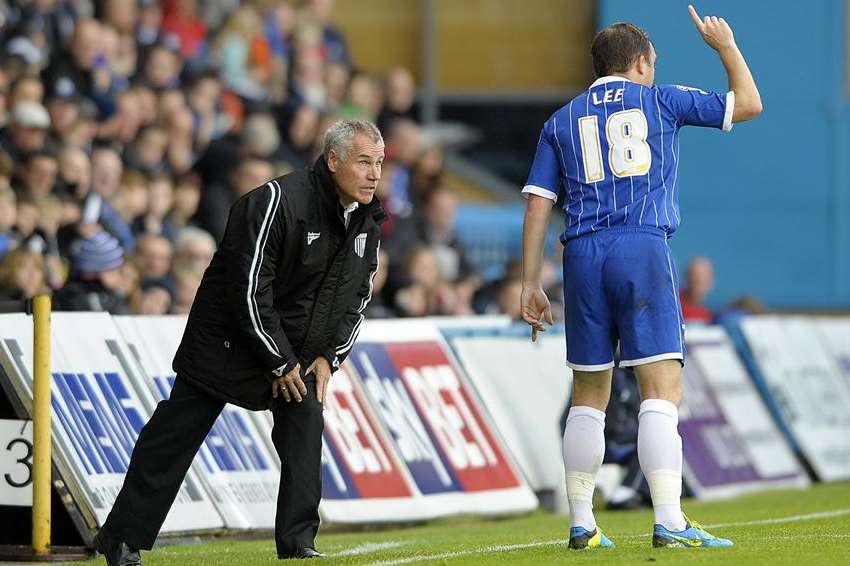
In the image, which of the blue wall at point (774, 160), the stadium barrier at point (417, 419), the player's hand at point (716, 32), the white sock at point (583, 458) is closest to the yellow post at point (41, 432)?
the stadium barrier at point (417, 419)

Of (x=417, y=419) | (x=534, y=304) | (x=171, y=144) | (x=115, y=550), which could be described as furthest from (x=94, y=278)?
(x=534, y=304)

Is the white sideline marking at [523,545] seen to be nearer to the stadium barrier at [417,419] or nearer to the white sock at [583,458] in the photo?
the white sock at [583,458]

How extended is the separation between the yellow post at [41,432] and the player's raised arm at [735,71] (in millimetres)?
3729

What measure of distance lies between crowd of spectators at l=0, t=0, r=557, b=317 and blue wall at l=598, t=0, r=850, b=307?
5.28 meters

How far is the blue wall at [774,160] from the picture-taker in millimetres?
24094

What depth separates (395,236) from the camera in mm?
17312

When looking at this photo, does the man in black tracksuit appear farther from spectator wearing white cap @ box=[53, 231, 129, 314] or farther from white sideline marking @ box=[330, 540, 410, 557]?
spectator wearing white cap @ box=[53, 231, 129, 314]

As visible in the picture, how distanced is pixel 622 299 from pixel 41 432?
3236 millimetres

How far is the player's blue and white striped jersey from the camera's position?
8211 mm

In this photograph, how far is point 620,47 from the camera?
27.6 feet

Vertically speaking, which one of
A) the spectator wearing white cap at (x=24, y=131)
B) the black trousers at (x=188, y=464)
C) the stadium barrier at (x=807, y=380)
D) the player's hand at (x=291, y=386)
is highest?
the spectator wearing white cap at (x=24, y=131)

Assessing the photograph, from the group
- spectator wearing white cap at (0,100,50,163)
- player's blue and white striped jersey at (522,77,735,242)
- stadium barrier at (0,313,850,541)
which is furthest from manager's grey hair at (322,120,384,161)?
spectator wearing white cap at (0,100,50,163)

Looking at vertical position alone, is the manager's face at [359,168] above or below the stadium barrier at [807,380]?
above

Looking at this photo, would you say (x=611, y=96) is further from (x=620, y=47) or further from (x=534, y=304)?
(x=534, y=304)
